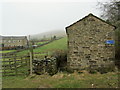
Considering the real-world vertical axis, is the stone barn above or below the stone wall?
above

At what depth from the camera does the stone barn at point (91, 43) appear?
9086 mm

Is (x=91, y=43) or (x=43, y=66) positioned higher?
(x=91, y=43)

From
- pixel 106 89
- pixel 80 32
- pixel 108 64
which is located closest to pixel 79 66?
pixel 108 64

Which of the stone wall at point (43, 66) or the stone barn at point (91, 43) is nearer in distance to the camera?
the stone wall at point (43, 66)

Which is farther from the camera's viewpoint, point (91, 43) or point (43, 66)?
point (91, 43)

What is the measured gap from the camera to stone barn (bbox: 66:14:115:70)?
358 inches

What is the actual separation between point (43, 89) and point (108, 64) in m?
6.31

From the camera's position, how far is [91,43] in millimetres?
9266

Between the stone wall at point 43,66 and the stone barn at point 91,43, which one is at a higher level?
the stone barn at point 91,43

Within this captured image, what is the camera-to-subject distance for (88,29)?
9.30 m

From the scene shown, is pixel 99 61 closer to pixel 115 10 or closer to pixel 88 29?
pixel 88 29

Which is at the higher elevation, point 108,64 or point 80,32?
point 80,32

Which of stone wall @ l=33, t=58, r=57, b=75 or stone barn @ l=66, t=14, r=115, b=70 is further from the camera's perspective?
stone barn @ l=66, t=14, r=115, b=70

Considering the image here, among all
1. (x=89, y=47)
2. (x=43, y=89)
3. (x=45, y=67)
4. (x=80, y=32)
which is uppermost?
(x=80, y=32)
